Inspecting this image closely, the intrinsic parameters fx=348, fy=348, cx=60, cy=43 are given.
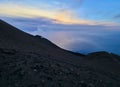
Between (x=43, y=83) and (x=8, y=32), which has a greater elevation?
(x=8, y=32)

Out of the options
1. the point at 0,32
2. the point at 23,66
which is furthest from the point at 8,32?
the point at 23,66

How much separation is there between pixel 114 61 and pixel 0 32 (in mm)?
9142

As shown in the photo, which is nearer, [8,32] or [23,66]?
[23,66]

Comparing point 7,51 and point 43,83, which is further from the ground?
point 7,51

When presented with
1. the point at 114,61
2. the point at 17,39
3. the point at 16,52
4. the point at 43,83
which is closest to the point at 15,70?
the point at 43,83

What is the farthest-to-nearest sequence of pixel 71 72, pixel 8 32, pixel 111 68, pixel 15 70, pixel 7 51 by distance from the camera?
pixel 8 32 → pixel 111 68 → pixel 7 51 → pixel 71 72 → pixel 15 70

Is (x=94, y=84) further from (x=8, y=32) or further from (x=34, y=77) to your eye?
(x=8, y=32)

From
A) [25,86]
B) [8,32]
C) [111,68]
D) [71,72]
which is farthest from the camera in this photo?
[8,32]

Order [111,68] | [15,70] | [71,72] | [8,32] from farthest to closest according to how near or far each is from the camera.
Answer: [8,32], [111,68], [71,72], [15,70]

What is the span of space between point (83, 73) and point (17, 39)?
9.05 meters

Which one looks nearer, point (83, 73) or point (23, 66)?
point (23, 66)

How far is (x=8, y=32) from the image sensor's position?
27906mm

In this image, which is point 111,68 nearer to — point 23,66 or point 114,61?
point 114,61

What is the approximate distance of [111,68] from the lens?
2555cm
